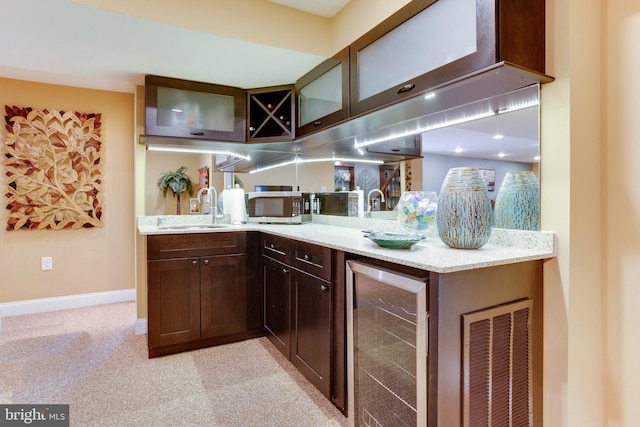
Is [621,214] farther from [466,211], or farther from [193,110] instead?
[193,110]

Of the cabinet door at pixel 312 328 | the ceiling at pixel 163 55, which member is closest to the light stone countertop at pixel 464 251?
the cabinet door at pixel 312 328

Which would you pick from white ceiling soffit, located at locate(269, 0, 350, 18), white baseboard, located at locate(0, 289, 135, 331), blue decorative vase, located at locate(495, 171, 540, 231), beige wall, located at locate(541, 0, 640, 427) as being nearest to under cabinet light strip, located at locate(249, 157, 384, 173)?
blue decorative vase, located at locate(495, 171, 540, 231)

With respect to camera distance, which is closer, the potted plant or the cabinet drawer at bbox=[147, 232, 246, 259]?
the cabinet drawer at bbox=[147, 232, 246, 259]

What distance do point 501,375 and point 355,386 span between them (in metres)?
0.65

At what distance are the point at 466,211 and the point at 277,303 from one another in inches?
57.3

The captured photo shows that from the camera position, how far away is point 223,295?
2.59 metres

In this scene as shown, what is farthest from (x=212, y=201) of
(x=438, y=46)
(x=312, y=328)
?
(x=438, y=46)

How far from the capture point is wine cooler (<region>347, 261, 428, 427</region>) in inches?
48.6

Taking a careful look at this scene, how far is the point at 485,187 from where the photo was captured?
1535 millimetres

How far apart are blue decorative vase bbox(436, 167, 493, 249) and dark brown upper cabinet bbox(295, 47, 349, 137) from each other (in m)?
0.90

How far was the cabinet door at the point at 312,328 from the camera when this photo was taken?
180 centimetres

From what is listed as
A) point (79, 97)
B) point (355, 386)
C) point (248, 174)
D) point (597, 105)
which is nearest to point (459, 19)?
point (597, 105)

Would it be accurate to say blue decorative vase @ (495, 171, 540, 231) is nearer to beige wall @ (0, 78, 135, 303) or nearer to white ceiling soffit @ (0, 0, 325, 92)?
white ceiling soffit @ (0, 0, 325, 92)

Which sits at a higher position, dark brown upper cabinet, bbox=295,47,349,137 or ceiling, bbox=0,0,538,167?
ceiling, bbox=0,0,538,167
